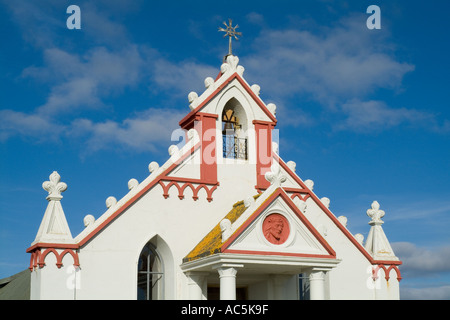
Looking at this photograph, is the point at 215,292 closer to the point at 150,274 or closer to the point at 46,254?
the point at 150,274

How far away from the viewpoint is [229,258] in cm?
2091

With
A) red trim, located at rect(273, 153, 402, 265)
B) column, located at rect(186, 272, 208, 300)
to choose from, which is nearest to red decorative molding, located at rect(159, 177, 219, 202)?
column, located at rect(186, 272, 208, 300)

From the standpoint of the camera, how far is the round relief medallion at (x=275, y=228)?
21.9m

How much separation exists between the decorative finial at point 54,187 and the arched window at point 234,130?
22.7ft

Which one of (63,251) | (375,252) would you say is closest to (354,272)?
(375,252)

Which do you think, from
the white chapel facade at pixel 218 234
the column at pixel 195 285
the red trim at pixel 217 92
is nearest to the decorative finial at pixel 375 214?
the white chapel facade at pixel 218 234

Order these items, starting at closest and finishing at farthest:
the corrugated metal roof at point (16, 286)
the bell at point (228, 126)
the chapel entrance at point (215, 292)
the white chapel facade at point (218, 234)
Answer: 1. the white chapel facade at point (218, 234)
2. the chapel entrance at point (215, 292)
3. the bell at point (228, 126)
4. the corrugated metal roof at point (16, 286)

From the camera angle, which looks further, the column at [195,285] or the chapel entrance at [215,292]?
the chapel entrance at [215,292]

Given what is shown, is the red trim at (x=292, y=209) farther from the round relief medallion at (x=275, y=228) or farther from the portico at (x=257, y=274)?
the round relief medallion at (x=275, y=228)

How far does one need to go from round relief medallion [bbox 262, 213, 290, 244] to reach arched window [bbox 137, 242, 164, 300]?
4.27m

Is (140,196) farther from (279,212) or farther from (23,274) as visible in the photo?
(23,274)

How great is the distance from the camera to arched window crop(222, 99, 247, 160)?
85.9 ft

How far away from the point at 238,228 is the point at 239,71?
772 cm
